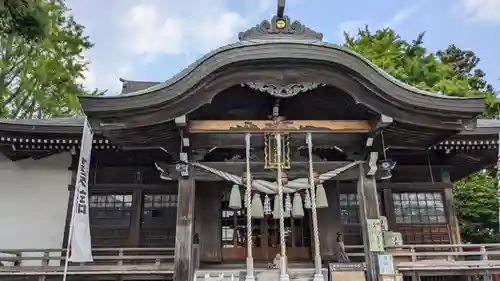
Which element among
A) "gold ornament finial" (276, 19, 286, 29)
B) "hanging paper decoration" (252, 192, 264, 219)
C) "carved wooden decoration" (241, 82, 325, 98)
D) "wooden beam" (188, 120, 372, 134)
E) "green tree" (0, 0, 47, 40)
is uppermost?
"gold ornament finial" (276, 19, 286, 29)

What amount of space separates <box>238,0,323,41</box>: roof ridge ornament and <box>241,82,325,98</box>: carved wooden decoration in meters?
0.86

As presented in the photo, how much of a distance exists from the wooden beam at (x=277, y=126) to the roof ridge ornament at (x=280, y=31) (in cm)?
142

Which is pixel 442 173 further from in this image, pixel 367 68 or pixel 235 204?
pixel 235 204

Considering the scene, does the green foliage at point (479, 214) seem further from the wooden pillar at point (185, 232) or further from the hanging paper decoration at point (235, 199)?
the wooden pillar at point (185, 232)

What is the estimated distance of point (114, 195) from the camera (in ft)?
31.6

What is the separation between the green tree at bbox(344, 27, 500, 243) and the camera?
51.7 ft

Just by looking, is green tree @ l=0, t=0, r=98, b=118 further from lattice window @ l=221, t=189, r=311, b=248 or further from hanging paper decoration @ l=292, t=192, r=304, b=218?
hanging paper decoration @ l=292, t=192, r=304, b=218

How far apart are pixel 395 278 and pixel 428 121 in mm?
2587

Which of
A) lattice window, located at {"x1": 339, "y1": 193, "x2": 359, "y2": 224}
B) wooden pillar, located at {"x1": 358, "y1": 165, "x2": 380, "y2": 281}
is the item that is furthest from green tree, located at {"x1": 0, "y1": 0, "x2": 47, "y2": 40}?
lattice window, located at {"x1": 339, "y1": 193, "x2": 359, "y2": 224}

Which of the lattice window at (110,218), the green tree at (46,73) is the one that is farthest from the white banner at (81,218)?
the green tree at (46,73)

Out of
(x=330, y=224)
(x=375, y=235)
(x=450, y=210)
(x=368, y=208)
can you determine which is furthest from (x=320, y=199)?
(x=450, y=210)

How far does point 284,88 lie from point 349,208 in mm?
4407

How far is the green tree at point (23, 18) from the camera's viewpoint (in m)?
6.29

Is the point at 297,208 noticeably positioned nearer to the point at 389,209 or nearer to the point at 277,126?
the point at 277,126
